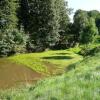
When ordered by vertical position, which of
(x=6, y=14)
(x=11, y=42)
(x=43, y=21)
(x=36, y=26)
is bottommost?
(x=11, y=42)

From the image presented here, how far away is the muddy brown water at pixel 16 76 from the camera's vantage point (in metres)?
21.2

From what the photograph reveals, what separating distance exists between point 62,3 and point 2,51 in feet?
60.2

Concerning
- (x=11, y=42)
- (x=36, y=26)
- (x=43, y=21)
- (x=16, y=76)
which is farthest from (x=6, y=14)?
(x=16, y=76)

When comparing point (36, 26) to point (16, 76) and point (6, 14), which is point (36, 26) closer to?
point (6, 14)

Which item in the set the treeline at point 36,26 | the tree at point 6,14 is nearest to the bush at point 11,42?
the treeline at point 36,26

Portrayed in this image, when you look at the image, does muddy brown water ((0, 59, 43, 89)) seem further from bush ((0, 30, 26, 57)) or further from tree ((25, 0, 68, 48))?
tree ((25, 0, 68, 48))

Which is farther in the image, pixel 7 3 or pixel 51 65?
pixel 7 3

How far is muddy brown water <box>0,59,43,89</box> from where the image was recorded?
21188 mm

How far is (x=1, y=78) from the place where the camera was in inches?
921

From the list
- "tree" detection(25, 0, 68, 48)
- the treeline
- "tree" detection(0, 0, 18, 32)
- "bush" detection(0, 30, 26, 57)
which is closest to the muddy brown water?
"bush" detection(0, 30, 26, 57)

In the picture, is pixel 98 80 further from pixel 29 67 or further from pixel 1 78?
pixel 29 67

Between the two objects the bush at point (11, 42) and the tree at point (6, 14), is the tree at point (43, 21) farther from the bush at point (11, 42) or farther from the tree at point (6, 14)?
the tree at point (6, 14)

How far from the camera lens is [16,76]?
24.2 metres

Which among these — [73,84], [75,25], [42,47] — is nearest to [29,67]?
[73,84]
